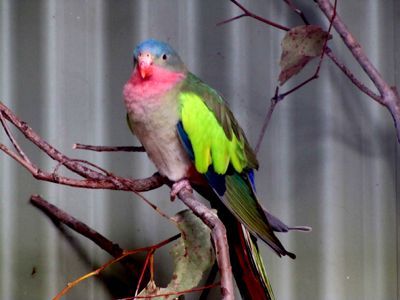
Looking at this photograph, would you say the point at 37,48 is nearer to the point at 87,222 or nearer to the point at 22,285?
the point at 87,222

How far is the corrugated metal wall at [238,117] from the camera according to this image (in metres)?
1.52

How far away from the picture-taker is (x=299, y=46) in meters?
1.29

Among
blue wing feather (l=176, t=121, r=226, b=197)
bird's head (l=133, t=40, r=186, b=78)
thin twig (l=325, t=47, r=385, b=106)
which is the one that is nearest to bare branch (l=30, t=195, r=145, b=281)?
blue wing feather (l=176, t=121, r=226, b=197)

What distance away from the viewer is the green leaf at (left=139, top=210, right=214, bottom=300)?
104 centimetres

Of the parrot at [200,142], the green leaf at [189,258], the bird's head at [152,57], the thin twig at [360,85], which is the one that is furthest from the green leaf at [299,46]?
the green leaf at [189,258]

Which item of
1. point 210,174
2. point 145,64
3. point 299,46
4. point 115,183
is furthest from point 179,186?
point 299,46

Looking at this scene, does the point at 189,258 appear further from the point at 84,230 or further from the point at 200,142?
the point at 84,230

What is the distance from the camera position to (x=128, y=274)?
1.59 metres

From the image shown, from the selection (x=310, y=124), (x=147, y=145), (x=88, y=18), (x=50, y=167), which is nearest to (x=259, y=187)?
(x=310, y=124)

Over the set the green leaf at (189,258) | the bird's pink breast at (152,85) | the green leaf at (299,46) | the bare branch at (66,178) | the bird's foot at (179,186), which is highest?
the green leaf at (299,46)

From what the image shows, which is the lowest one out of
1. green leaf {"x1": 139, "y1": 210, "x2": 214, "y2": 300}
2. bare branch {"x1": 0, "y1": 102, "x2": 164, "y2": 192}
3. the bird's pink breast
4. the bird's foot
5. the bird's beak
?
green leaf {"x1": 139, "y1": 210, "x2": 214, "y2": 300}

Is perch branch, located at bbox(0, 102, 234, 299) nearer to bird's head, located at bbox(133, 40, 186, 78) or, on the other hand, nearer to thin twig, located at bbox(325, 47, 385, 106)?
bird's head, located at bbox(133, 40, 186, 78)

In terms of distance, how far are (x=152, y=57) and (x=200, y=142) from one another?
1.00 feet

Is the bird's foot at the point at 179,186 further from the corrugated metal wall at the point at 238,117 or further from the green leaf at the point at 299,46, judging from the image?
the green leaf at the point at 299,46
